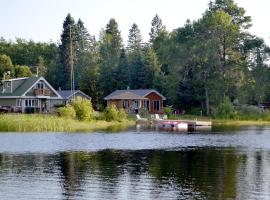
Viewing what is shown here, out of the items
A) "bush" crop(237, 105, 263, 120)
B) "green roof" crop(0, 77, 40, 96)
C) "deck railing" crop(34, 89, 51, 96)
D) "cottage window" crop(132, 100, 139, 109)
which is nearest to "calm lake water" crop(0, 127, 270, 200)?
"green roof" crop(0, 77, 40, 96)

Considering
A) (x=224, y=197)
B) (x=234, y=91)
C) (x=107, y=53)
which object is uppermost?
(x=107, y=53)

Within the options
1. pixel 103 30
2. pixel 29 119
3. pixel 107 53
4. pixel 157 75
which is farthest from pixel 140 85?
pixel 103 30

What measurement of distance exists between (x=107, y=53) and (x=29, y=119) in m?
67.1

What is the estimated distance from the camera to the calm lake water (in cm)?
1961

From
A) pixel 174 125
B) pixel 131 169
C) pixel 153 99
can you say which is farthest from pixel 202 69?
pixel 131 169

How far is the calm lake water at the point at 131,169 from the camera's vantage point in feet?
64.3

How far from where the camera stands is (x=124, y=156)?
31.0 metres

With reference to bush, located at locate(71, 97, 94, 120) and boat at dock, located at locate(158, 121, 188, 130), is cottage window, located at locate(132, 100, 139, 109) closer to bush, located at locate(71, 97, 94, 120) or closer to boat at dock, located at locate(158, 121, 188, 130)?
boat at dock, located at locate(158, 121, 188, 130)

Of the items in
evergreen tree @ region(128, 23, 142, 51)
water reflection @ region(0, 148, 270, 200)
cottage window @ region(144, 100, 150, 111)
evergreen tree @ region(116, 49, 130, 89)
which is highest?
evergreen tree @ region(128, 23, 142, 51)

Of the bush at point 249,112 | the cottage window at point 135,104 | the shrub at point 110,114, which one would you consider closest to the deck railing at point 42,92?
the shrub at point 110,114

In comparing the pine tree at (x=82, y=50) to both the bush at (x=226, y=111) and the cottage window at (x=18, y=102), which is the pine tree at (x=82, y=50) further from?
the bush at (x=226, y=111)

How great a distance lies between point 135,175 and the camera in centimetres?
2361

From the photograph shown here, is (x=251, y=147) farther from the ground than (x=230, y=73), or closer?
closer

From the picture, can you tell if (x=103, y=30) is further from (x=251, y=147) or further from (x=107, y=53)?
(x=251, y=147)
